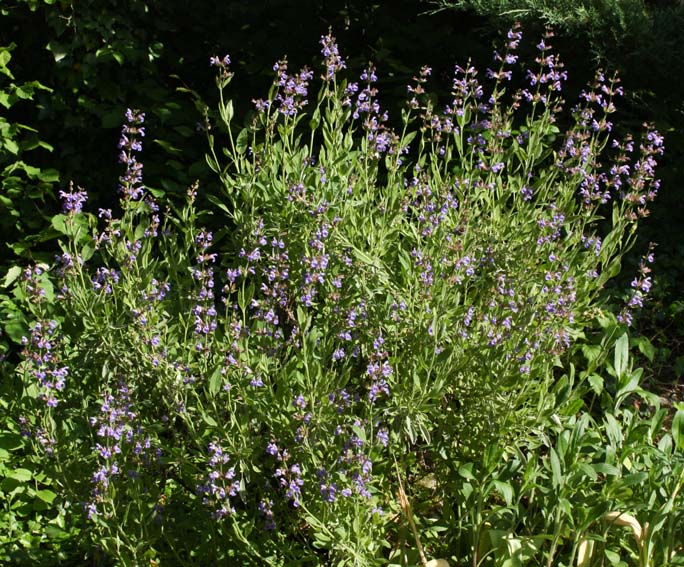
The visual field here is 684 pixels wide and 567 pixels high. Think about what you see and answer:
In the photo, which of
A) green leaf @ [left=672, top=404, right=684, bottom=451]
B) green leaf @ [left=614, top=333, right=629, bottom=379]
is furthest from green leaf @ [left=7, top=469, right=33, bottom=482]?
green leaf @ [left=672, top=404, right=684, bottom=451]

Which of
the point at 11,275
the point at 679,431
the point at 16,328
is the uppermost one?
the point at 679,431

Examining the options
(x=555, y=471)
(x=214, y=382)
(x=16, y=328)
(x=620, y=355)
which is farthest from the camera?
(x=16, y=328)

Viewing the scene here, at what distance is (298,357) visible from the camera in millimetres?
2750

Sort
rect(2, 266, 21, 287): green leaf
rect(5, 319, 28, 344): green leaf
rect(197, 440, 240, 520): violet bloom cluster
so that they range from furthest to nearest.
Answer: rect(2, 266, 21, 287): green leaf
rect(5, 319, 28, 344): green leaf
rect(197, 440, 240, 520): violet bloom cluster

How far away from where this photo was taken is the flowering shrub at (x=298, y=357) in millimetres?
2664

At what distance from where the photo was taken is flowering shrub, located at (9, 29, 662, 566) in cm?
266

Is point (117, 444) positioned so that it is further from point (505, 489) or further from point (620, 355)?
point (620, 355)

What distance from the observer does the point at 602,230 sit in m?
5.04

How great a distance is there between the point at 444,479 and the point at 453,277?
34.0 inches

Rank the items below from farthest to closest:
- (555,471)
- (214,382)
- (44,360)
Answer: (555,471) < (44,360) < (214,382)

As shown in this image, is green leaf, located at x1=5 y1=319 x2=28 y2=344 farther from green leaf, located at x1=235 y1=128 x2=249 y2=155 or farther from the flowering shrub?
green leaf, located at x1=235 y1=128 x2=249 y2=155

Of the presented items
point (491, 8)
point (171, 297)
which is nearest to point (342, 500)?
point (171, 297)

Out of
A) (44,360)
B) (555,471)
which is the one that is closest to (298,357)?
(44,360)

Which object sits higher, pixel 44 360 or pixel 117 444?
pixel 44 360
